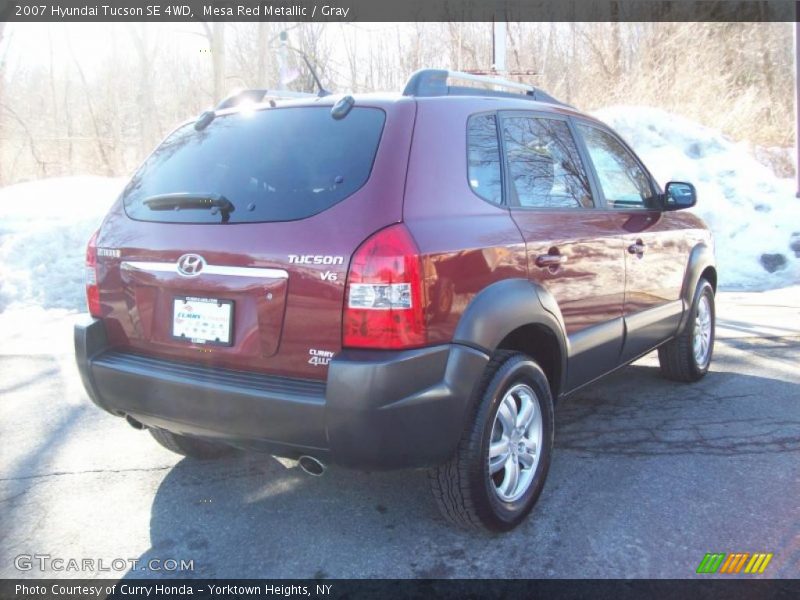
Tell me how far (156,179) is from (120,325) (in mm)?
699

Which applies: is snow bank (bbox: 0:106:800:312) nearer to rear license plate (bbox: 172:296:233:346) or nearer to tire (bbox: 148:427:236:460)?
tire (bbox: 148:427:236:460)

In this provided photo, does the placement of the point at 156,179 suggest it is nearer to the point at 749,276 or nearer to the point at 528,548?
the point at 528,548

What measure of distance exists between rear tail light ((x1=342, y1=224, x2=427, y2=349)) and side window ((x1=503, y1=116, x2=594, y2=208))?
36.3 inches

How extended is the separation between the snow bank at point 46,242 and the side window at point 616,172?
637 centimetres

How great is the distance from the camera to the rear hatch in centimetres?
252

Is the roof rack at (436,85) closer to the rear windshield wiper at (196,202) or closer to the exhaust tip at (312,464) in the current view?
the rear windshield wiper at (196,202)

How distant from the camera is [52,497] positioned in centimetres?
337

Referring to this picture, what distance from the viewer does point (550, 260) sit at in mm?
3170

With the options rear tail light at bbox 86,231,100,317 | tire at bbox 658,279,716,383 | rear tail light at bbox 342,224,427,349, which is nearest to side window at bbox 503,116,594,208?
rear tail light at bbox 342,224,427,349

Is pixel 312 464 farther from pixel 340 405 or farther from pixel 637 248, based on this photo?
pixel 637 248

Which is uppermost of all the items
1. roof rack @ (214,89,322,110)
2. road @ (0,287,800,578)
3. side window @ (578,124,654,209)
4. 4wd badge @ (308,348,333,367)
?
roof rack @ (214,89,322,110)

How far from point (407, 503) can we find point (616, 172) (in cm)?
238

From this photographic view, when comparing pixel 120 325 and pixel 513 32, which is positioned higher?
pixel 513 32

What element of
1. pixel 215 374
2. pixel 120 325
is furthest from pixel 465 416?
pixel 120 325
